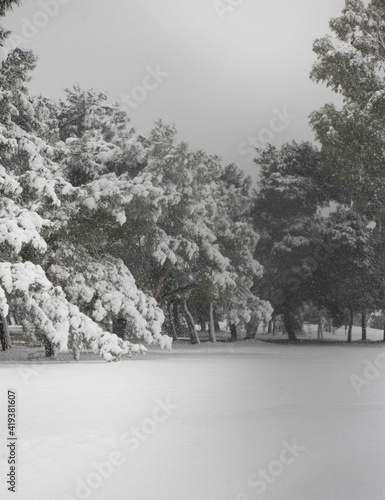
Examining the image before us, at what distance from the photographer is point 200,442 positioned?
233 inches

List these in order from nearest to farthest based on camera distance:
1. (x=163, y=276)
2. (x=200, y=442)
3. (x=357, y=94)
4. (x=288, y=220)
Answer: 1. (x=200, y=442)
2. (x=357, y=94)
3. (x=163, y=276)
4. (x=288, y=220)

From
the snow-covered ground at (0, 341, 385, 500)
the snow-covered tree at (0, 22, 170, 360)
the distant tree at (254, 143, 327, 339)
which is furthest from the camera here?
the distant tree at (254, 143, 327, 339)

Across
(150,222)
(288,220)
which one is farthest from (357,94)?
(288,220)

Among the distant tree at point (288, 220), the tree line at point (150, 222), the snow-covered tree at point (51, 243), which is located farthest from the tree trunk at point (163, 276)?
the distant tree at point (288, 220)

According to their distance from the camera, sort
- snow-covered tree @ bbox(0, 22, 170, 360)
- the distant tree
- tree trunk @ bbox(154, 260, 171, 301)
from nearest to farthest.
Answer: snow-covered tree @ bbox(0, 22, 170, 360) → tree trunk @ bbox(154, 260, 171, 301) → the distant tree

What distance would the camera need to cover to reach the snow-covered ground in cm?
453

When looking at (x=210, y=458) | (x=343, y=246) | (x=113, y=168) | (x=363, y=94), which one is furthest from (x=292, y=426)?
(x=343, y=246)

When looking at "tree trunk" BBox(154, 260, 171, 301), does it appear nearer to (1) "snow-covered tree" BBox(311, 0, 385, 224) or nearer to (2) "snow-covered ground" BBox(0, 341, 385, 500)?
(1) "snow-covered tree" BBox(311, 0, 385, 224)

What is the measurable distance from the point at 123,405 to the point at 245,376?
207 inches

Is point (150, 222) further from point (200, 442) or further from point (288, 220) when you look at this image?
point (200, 442)

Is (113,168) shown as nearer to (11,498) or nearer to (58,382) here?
(58,382)

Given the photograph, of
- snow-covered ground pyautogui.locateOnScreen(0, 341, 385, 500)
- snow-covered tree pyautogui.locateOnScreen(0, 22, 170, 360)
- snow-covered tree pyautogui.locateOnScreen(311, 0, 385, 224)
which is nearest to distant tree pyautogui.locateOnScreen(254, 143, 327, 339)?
snow-covered tree pyautogui.locateOnScreen(311, 0, 385, 224)

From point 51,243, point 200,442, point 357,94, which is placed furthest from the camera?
point 357,94

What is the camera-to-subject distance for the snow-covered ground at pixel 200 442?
453cm
